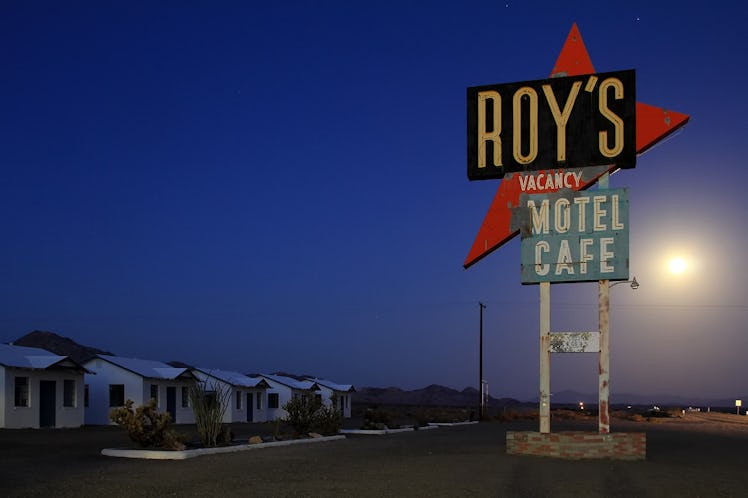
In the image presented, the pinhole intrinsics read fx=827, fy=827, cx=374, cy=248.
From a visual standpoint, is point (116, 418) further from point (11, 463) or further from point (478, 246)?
point (478, 246)

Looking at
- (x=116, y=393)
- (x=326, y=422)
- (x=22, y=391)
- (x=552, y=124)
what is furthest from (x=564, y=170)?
(x=116, y=393)

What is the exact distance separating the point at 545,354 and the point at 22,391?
23754 millimetres

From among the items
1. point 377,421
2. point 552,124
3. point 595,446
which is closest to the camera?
point 595,446

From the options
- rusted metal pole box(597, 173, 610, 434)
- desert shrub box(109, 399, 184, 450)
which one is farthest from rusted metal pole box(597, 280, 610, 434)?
desert shrub box(109, 399, 184, 450)

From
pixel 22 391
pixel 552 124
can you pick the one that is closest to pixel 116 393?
pixel 22 391

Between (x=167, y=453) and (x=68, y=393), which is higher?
(x=167, y=453)

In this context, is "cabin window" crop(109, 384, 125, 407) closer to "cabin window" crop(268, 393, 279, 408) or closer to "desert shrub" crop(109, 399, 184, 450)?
"cabin window" crop(268, 393, 279, 408)

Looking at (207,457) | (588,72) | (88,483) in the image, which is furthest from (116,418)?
(588,72)

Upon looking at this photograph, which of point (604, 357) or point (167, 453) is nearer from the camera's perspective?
point (167, 453)

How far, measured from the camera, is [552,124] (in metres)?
22.1

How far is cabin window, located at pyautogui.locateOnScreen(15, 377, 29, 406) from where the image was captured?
3467 centimetres

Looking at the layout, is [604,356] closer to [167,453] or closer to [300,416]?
[167,453]

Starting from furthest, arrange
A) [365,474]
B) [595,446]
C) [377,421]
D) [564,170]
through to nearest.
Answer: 1. [377,421]
2. [564,170]
3. [595,446]
4. [365,474]

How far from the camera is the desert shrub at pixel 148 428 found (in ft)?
69.9
